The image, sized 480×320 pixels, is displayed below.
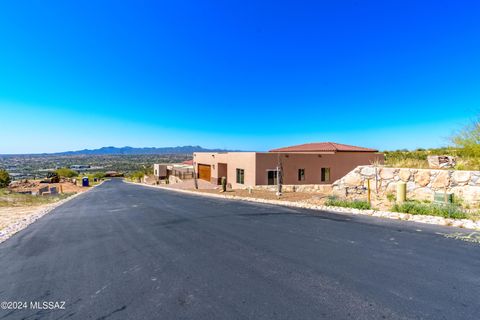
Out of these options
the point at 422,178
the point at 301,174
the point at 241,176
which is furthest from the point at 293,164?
the point at 422,178

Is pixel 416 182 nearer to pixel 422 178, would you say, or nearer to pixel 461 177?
pixel 422 178

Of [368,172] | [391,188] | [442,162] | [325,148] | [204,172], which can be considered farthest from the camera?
[204,172]

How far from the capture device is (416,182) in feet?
40.2

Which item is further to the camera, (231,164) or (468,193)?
(231,164)

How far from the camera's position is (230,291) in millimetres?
3982

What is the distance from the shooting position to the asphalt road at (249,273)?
3.52 metres

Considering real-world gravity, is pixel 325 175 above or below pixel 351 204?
above

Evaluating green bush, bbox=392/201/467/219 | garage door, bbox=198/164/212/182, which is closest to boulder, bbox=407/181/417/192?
green bush, bbox=392/201/467/219

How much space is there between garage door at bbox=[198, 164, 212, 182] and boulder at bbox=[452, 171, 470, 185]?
27782mm

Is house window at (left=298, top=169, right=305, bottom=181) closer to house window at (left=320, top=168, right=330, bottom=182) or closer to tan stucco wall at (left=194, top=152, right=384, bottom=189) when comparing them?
tan stucco wall at (left=194, top=152, right=384, bottom=189)

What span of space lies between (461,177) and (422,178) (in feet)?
5.08

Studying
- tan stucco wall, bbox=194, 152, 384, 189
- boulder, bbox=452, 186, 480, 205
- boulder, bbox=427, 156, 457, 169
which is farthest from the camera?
tan stucco wall, bbox=194, 152, 384, 189

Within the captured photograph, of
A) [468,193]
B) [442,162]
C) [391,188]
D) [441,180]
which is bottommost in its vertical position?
[391,188]

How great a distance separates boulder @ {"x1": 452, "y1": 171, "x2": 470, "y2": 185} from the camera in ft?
34.2
